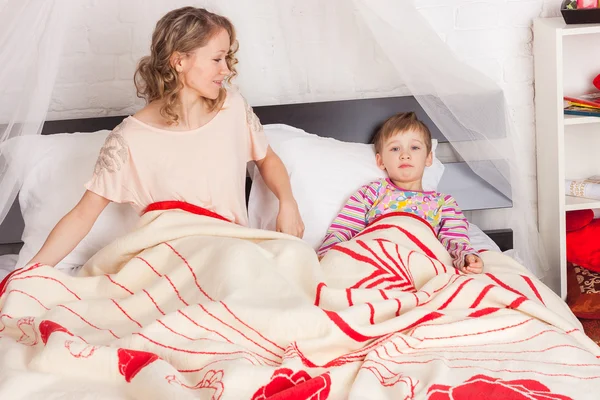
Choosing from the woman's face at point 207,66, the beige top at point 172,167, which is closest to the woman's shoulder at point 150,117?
the beige top at point 172,167

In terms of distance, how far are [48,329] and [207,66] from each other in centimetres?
82

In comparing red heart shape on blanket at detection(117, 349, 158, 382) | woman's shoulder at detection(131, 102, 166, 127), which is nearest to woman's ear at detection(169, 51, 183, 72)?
woman's shoulder at detection(131, 102, 166, 127)

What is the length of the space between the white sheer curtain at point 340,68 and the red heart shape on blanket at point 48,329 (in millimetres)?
400

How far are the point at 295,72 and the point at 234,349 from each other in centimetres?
133

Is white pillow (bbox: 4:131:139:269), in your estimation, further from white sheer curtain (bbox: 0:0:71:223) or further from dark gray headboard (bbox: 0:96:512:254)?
white sheer curtain (bbox: 0:0:71:223)

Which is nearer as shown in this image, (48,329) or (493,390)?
(493,390)

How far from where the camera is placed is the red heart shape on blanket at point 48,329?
1516 mm

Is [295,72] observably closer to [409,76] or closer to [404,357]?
[409,76]

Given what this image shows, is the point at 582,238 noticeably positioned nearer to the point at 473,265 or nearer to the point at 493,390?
the point at 473,265

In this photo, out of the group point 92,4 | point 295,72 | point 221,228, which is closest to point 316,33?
point 295,72

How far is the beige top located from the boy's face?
479 mm

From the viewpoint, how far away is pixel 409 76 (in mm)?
2070

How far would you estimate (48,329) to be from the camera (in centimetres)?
153

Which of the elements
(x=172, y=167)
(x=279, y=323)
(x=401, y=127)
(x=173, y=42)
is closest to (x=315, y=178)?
(x=401, y=127)
